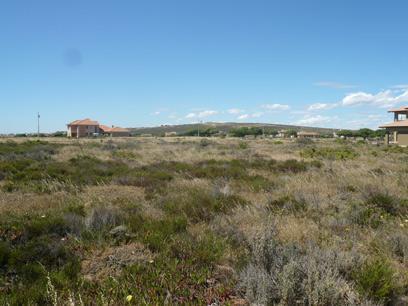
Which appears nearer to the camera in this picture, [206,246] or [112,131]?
[206,246]

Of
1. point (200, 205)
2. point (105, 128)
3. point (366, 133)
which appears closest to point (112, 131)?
point (105, 128)

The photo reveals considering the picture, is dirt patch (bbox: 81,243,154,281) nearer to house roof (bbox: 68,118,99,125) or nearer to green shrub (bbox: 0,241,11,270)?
green shrub (bbox: 0,241,11,270)

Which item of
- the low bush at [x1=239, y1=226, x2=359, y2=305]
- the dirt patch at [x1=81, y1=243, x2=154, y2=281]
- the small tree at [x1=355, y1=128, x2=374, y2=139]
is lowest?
the dirt patch at [x1=81, y1=243, x2=154, y2=281]

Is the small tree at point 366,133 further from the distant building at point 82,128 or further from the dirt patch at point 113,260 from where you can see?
the dirt patch at point 113,260

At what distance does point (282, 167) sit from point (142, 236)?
9792 mm

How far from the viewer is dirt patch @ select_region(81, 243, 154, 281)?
403 centimetres

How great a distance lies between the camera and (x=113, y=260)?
4293 mm

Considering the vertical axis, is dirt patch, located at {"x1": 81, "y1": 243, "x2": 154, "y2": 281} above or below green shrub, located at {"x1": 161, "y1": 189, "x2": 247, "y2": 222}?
below

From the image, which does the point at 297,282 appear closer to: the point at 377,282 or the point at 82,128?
the point at 377,282

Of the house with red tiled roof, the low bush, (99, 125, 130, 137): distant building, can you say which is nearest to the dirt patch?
→ the low bush

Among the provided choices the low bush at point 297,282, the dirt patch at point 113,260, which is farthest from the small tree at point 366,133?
the dirt patch at point 113,260

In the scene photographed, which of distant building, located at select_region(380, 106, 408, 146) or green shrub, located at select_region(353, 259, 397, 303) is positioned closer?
green shrub, located at select_region(353, 259, 397, 303)

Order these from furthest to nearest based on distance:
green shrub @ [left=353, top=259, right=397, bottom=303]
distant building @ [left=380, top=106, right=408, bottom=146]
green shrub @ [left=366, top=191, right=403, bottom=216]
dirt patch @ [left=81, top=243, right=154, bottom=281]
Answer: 1. distant building @ [left=380, top=106, right=408, bottom=146]
2. green shrub @ [left=366, top=191, right=403, bottom=216]
3. dirt patch @ [left=81, top=243, right=154, bottom=281]
4. green shrub @ [left=353, top=259, right=397, bottom=303]

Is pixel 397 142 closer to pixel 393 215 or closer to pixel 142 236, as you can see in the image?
pixel 393 215
